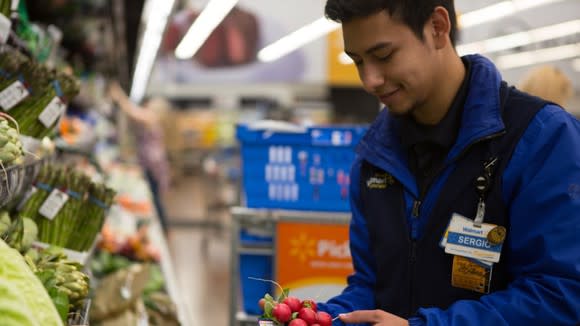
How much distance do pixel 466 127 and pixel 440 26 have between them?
26cm

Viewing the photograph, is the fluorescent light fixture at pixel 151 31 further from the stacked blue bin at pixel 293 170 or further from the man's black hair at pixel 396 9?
the man's black hair at pixel 396 9

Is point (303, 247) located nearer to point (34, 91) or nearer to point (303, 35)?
point (34, 91)

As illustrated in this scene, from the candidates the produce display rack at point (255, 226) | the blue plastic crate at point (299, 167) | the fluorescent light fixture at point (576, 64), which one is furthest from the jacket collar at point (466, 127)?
the fluorescent light fixture at point (576, 64)

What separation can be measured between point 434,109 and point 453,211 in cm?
28

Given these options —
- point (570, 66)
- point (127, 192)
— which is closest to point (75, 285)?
point (127, 192)

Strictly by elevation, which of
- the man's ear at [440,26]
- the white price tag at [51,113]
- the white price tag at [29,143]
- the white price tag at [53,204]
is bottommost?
the white price tag at [53,204]

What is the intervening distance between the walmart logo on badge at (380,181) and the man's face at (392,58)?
9.3 inches

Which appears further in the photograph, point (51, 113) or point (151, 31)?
point (151, 31)

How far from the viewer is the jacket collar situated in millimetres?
1692

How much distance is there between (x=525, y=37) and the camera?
13.5 m

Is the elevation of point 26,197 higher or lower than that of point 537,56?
lower

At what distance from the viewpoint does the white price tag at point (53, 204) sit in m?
2.18

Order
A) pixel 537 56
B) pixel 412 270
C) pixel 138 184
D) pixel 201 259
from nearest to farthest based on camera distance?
pixel 412 270, pixel 138 184, pixel 201 259, pixel 537 56

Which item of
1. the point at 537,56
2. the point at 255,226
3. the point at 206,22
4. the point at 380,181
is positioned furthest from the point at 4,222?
the point at 537,56
